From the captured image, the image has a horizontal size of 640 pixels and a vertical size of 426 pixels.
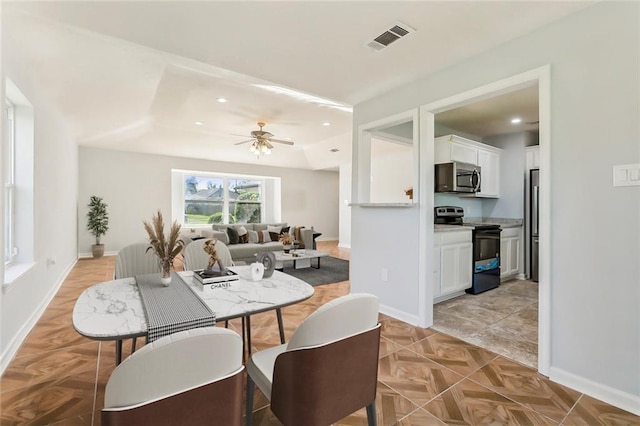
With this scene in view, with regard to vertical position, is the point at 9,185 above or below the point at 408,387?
above

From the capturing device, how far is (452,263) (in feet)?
11.7

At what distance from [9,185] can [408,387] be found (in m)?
3.72

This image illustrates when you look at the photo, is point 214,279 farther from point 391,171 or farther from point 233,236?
point 391,171

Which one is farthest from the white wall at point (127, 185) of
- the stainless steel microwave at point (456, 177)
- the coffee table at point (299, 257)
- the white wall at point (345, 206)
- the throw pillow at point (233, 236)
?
the stainless steel microwave at point (456, 177)

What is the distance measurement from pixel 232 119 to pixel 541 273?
494cm

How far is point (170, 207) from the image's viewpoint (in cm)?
761

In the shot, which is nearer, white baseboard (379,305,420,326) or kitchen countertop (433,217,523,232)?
white baseboard (379,305,420,326)

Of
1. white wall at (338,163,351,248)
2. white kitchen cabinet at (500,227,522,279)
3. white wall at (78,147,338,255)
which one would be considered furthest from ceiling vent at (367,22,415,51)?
white wall at (78,147,338,255)

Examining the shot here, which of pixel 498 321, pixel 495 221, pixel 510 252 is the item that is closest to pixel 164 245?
pixel 498 321

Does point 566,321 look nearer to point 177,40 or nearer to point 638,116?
point 638,116

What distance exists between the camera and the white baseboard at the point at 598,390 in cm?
170

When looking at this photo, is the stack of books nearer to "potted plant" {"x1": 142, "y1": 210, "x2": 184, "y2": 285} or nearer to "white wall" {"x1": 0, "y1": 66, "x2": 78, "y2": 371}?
"potted plant" {"x1": 142, "y1": 210, "x2": 184, "y2": 285}

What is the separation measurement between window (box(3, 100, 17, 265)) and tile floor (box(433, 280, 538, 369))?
12.9 feet

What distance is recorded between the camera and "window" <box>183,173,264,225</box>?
809cm
